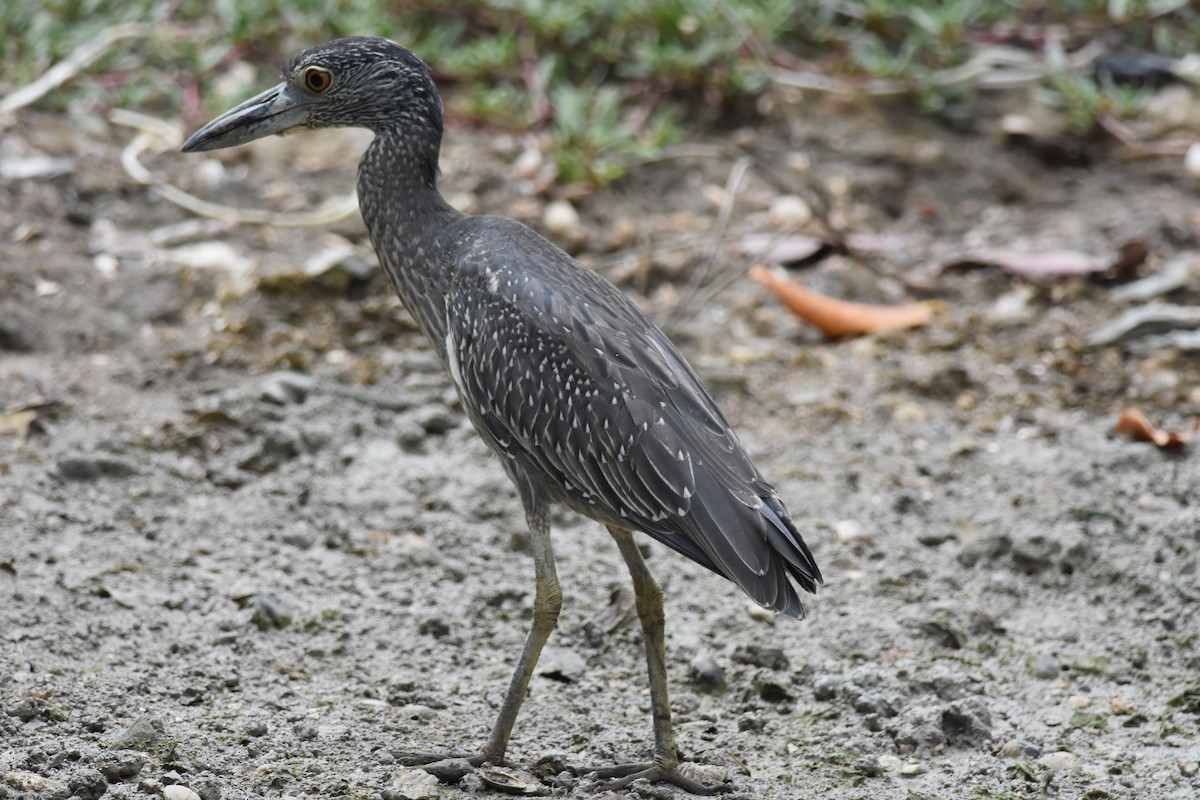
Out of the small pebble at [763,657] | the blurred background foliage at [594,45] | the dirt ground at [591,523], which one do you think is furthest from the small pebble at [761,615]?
the blurred background foliage at [594,45]

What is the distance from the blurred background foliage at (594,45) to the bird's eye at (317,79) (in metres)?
3.16

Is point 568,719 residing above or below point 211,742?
below

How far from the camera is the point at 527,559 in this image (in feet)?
17.7

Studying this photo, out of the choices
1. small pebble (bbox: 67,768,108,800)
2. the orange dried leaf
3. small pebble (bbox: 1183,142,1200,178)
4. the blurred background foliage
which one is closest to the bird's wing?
small pebble (bbox: 67,768,108,800)

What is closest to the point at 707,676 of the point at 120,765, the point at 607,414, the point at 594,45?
the point at 607,414

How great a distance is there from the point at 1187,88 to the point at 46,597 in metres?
6.68

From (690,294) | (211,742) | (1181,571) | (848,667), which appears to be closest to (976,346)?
(690,294)

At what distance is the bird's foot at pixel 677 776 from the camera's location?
4051 millimetres

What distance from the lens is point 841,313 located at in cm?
689

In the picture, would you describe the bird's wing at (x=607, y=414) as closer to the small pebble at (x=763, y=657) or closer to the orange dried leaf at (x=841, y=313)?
the small pebble at (x=763, y=657)

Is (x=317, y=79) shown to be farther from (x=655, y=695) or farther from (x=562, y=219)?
(x=562, y=219)

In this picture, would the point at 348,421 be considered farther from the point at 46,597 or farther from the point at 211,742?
the point at 211,742

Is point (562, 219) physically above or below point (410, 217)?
below

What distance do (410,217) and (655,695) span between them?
168 cm
